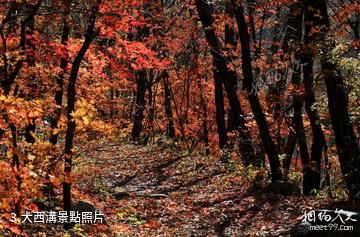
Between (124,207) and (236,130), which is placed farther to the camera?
(236,130)

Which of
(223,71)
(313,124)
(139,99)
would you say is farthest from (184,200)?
(139,99)

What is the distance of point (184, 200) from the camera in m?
13.5

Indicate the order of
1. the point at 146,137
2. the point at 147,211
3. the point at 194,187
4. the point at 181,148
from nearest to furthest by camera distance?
the point at 147,211 → the point at 194,187 → the point at 181,148 → the point at 146,137

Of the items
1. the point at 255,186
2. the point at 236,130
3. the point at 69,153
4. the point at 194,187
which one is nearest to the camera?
the point at 69,153

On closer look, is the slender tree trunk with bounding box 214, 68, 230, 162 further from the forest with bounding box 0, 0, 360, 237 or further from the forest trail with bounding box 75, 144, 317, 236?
the forest trail with bounding box 75, 144, 317, 236

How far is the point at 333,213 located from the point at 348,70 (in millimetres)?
3644

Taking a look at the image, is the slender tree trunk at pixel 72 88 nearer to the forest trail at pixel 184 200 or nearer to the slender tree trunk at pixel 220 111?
the forest trail at pixel 184 200

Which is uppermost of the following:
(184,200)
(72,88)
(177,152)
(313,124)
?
(72,88)

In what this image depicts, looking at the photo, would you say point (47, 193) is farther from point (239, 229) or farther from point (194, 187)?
point (194, 187)

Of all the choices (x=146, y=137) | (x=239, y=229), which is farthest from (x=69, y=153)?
(x=146, y=137)

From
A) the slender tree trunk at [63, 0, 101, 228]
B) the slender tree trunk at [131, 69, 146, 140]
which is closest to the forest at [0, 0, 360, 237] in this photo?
the slender tree trunk at [63, 0, 101, 228]

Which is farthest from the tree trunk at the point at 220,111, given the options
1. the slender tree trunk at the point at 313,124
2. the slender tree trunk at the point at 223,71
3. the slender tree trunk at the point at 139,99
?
the slender tree trunk at the point at 139,99

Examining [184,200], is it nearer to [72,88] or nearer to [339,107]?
[339,107]

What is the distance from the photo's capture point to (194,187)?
50.0 feet
